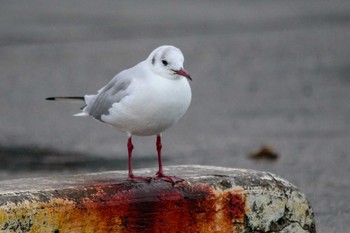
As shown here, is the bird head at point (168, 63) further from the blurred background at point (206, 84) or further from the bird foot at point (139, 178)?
the blurred background at point (206, 84)

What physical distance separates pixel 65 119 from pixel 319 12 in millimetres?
6926

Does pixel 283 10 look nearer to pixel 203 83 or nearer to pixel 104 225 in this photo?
pixel 203 83

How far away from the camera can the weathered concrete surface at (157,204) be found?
5152 mm

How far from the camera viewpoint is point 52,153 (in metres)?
9.32

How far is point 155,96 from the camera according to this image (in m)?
5.48

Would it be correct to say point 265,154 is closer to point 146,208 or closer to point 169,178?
point 169,178

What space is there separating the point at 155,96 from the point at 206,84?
6714 millimetres

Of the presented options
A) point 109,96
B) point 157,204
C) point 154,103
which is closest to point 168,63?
point 154,103

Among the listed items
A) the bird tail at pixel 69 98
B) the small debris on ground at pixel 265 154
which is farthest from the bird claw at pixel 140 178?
the small debris on ground at pixel 265 154

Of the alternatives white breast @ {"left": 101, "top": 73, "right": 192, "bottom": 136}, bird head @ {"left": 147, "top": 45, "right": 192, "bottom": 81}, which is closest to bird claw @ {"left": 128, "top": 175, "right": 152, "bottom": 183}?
white breast @ {"left": 101, "top": 73, "right": 192, "bottom": 136}

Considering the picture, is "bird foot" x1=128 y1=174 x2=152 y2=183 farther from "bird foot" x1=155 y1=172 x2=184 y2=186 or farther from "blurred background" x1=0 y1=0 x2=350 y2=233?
"blurred background" x1=0 y1=0 x2=350 y2=233

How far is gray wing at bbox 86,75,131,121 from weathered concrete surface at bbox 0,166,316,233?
16.1 inches

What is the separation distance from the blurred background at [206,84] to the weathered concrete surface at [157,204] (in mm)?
1409

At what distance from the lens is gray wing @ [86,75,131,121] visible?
5.75 metres
